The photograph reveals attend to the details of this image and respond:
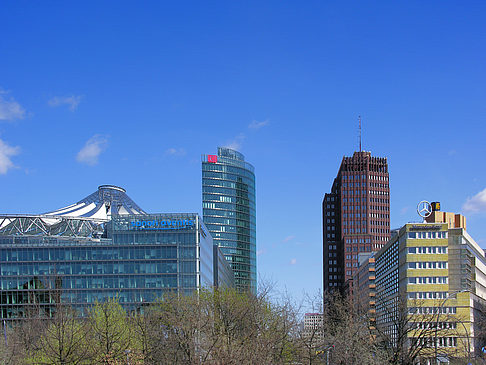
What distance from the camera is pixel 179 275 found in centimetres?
12938

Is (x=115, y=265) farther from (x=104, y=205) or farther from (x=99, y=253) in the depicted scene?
(x=104, y=205)

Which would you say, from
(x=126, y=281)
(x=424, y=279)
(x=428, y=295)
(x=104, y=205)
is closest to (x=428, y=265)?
(x=424, y=279)

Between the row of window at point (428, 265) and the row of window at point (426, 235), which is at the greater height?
the row of window at point (426, 235)

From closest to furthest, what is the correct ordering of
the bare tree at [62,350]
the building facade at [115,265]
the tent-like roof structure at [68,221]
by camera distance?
the bare tree at [62,350] < the building facade at [115,265] < the tent-like roof structure at [68,221]

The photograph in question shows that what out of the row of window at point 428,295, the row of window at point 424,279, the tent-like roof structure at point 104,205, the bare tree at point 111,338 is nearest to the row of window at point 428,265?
the row of window at point 424,279

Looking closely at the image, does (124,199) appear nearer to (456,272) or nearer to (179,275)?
(179,275)

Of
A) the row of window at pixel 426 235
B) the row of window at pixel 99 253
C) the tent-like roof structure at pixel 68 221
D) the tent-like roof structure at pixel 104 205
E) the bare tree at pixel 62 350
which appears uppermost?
the tent-like roof structure at pixel 104 205

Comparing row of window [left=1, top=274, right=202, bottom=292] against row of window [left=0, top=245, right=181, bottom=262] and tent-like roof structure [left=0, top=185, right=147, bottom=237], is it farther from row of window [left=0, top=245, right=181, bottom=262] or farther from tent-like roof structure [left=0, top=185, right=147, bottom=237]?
tent-like roof structure [left=0, top=185, right=147, bottom=237]

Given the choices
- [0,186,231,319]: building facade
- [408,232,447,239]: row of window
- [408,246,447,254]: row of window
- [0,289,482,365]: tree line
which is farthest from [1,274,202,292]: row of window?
[0,289,482,365]: tree line

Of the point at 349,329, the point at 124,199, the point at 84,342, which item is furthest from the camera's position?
the point at 124,199

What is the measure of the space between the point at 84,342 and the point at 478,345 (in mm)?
78449

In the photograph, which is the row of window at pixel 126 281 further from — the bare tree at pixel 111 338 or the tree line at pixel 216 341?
the bare tree at pixel 111 338

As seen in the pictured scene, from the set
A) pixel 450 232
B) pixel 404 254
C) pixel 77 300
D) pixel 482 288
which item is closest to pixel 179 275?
pixel 77 300

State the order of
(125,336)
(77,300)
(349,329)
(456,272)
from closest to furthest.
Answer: (349,329), (125,336), (456,272), (77,300)
